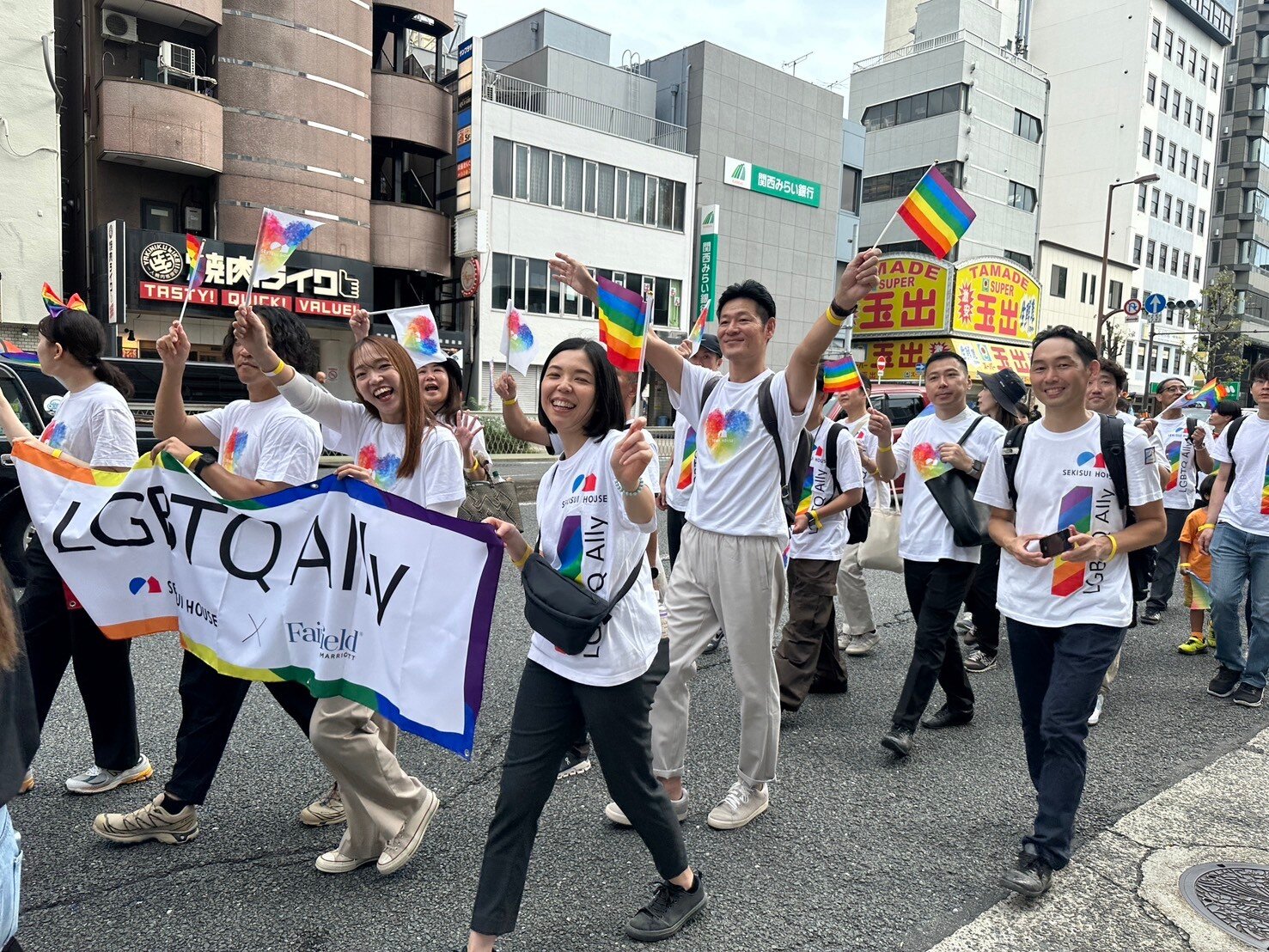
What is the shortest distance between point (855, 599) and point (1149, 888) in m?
3.08

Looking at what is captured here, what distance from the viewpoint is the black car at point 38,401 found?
6.08m

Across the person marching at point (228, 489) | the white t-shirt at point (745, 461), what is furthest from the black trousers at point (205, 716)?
the white t-shirt at point (745, 461)

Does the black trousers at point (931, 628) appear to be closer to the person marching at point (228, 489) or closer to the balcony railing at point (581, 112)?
the person marching at point (228, 489)

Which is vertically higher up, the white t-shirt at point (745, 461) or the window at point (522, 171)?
the window at point (522, 171)

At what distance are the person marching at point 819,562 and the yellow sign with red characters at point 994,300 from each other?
3175 cm

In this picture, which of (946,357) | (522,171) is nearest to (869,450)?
(946,357)

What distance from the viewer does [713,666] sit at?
5.66 meters

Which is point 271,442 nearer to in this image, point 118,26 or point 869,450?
point 869,450

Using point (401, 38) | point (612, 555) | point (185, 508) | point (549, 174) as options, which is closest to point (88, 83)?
point (401, 38)

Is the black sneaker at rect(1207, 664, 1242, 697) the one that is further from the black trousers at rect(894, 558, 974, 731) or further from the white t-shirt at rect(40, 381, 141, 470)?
the white t-shirt at rect(40, 381, 141, 470)

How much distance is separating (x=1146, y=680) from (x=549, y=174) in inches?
1059

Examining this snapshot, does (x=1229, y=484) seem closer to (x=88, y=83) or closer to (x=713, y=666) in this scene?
(x=713, y=666)

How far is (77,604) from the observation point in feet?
11.2

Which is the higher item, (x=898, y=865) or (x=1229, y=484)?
(x=1229, y=484)
